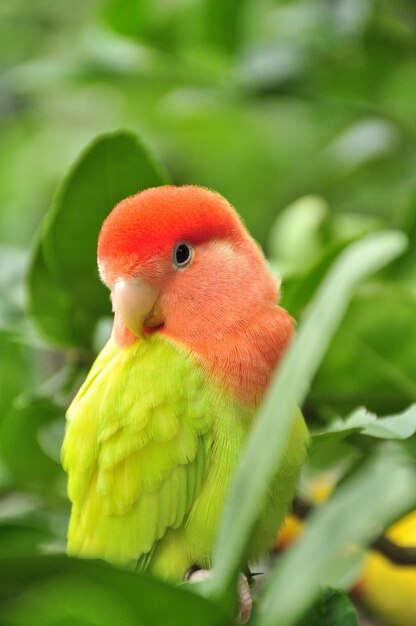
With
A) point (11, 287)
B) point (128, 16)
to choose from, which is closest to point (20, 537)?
point (11, 287)

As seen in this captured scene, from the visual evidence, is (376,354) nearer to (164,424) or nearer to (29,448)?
(164,424)

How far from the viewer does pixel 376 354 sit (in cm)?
75

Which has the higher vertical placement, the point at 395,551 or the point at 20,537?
the point at 20,537

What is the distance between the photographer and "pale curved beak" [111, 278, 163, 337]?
672 millimetres

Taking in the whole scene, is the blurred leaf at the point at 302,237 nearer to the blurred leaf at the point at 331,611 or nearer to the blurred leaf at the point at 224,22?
the blurred leaf at the point at 224,22

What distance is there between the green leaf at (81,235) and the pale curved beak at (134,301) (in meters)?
0.10

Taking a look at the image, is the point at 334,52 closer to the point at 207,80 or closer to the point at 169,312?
the point at 207,80

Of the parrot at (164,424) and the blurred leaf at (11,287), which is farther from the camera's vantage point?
the blurred leaf at (11,287)

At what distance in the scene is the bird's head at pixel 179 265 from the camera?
2.11 ft

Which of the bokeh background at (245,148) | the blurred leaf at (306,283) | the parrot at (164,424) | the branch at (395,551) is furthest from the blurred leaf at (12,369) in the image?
the branch at (395,551)

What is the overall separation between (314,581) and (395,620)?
0.51 m

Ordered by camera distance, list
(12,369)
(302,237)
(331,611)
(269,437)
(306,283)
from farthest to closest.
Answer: (302,237) < (12,369) < (306,283) < (331,611) < (269,437)

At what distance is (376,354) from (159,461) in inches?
8.3

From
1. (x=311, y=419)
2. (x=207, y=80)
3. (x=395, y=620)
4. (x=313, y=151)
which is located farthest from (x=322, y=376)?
(x=313, y=151)
